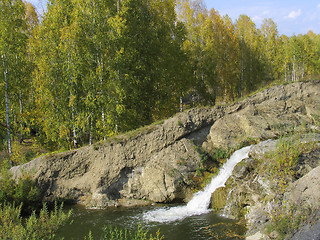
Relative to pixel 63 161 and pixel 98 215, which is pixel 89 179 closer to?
pixel 63 161

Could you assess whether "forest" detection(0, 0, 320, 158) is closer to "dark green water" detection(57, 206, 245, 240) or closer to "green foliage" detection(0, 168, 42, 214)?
"green foliage" detection(0, 168, 42, 214)

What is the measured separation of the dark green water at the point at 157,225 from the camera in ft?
30.5

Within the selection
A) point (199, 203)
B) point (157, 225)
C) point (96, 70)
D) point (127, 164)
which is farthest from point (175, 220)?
point (96, 70)

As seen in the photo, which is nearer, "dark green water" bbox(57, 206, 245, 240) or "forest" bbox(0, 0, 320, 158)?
"dark green water" bbox(57, 206, 245, 240)

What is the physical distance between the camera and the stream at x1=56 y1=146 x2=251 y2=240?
373 inches

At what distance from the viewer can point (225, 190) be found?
1170 cm

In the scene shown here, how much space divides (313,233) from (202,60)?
66.9ft

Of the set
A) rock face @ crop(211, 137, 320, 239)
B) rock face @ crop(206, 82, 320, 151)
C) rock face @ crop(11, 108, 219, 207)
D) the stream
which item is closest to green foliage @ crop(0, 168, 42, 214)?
rock face @ crop(11, 108, 219, 207)

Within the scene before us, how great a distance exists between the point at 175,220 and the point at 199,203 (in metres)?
1.69

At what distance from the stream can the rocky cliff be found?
1.20 metres

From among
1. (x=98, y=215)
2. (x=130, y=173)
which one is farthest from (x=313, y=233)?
(x=130, y=173)

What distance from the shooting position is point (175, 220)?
35.5 ft

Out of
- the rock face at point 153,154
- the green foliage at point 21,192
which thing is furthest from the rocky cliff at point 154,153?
the green foliage at point 21,192

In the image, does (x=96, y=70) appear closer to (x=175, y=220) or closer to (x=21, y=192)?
(x=21, y=192)
